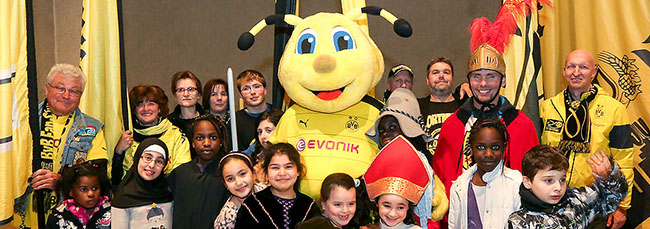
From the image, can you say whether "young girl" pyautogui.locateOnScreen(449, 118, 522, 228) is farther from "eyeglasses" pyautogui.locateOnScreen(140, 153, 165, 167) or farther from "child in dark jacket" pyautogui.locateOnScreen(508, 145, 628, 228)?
"eyeglasses" pyautogui.locateOnScreen(140, 153, 165, 167)

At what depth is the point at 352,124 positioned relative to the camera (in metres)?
3.20

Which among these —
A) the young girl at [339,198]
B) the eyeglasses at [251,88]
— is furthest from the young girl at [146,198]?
the young girl at [339,198]

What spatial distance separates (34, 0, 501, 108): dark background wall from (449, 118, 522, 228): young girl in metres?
2.59

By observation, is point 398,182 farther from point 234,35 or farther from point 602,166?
point 234,35

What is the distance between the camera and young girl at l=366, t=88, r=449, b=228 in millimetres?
3018

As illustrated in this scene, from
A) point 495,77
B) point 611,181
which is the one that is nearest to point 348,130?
point 495,77

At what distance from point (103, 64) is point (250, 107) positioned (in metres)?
0.86

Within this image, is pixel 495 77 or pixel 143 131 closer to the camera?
pixel 495 77

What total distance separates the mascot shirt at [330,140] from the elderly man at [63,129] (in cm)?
119

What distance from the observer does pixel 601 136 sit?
3.63m

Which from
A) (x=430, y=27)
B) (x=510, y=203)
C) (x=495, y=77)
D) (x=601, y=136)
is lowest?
(x=510, y=203)

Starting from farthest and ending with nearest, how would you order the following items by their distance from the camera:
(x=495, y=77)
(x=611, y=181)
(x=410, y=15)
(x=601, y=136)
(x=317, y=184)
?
1. (x=410, y=15)
2. (x=601, y=136)
3. (x=495, y=77)
4. (x=317, y=184)
5. (x=611, y=181)

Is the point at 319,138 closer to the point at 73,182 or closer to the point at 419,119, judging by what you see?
the point at 419,119

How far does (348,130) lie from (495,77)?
783 mm
